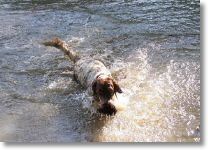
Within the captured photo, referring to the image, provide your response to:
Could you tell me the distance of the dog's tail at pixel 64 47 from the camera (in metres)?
7.58

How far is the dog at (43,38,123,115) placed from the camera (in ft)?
18.3

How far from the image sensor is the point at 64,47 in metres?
7.92

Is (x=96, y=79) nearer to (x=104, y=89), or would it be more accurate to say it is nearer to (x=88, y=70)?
(x=104, y=89)

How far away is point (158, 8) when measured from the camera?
30.6 ft

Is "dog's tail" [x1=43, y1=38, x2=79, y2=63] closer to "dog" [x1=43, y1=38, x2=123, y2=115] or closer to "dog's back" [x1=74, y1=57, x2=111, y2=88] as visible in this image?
"dog" [x1=43, y1=38, x2=123, y2=115]

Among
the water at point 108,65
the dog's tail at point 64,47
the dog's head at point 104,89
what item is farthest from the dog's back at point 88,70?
the dog's head at point 104,89

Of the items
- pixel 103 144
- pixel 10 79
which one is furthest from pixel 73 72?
pixel 103 144

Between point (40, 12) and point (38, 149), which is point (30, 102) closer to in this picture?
point (38, 149)

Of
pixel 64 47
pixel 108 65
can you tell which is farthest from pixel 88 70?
pixel 64 47

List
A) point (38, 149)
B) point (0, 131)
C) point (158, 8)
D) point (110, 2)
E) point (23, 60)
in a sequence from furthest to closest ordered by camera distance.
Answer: point (110, 2), point (158, 8), point (23, 60), point (0, 131), point (38, 149)

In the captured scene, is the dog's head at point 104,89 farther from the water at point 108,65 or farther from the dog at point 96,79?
the water at point 108,65

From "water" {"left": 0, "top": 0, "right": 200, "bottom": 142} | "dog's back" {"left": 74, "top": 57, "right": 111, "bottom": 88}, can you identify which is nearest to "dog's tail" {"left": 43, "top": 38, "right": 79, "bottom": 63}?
"water" {"left": 0, "top": 0, "right": 200, "bottom": 142}

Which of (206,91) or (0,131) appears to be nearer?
(206,91)

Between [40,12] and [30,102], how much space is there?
444 cm
